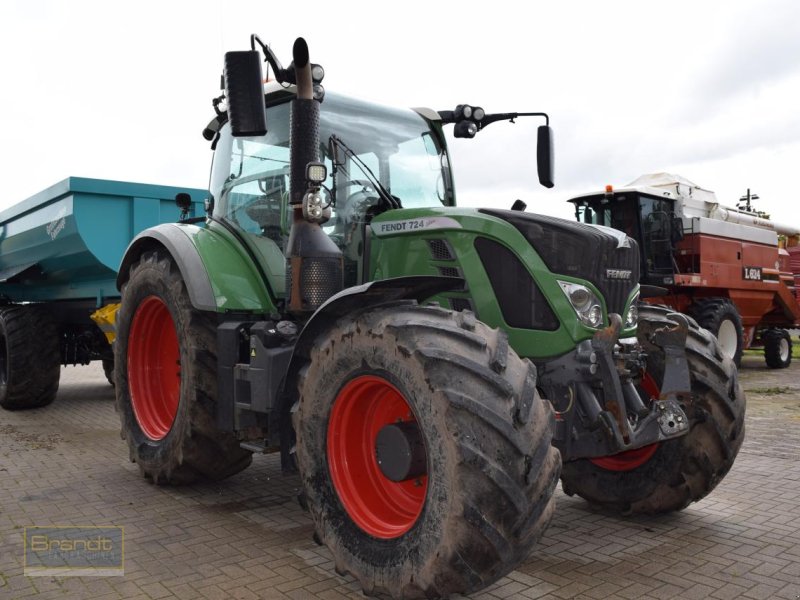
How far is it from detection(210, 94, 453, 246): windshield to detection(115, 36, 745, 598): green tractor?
0.02 m

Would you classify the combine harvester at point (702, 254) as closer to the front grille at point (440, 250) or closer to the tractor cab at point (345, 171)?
the tractor cab at point (345, 171)

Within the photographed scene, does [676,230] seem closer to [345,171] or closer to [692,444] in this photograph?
[692,444]

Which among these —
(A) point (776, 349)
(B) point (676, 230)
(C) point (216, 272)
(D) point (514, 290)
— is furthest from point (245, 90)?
(A) point (776, 349)

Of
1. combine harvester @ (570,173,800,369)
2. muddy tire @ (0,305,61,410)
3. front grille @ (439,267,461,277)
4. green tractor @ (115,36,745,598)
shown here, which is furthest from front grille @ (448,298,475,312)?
combine harvester @ (570,173,800,369)

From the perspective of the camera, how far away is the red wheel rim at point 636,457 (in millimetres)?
4215

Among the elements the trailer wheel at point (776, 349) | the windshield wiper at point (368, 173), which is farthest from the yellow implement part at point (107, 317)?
the trailer wheel at point (776, 349)

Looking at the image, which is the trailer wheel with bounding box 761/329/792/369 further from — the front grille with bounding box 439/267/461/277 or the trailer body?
the front grille with bounding box 439/267/461/277

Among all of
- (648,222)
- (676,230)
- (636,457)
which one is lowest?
(636,457)

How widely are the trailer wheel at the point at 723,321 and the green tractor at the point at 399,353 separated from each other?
27.8ft

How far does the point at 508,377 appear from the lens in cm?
277

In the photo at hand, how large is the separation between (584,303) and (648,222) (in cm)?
980

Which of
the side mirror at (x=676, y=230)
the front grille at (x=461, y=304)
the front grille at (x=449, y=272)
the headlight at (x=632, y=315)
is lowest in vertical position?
the headlight at (x=632, y=315)

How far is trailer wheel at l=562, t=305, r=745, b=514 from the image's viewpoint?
3.98 m

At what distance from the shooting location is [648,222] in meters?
12.6
